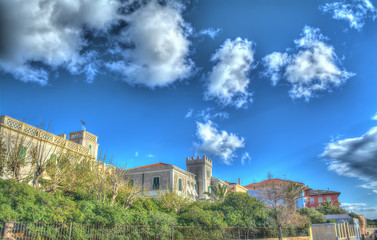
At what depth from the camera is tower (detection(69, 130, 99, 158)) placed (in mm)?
34031

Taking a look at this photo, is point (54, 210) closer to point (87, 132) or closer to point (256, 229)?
point (256, 229)

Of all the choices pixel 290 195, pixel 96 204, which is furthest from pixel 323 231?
pixel 96 204

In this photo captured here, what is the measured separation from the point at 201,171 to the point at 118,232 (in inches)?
1251

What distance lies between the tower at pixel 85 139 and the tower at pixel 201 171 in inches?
657

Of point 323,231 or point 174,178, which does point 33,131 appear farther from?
point 323,231

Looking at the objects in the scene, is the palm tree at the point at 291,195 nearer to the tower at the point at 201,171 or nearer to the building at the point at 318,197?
the tower at the point at 201,171

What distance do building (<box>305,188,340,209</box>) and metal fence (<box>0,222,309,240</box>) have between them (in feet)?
199

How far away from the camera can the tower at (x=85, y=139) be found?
112ft

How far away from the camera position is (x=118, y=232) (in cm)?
1454

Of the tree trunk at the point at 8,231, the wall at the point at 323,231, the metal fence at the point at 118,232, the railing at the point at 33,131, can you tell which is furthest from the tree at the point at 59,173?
the wall at the point at 323,231

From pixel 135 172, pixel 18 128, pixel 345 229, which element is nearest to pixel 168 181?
pixel 135 172

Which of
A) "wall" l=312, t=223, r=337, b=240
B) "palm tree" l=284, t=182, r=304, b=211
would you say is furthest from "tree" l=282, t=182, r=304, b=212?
"wall" l=312, t=223, r=337, b=240

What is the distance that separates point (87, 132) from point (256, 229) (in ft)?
75.3

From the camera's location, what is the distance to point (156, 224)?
1672cm
